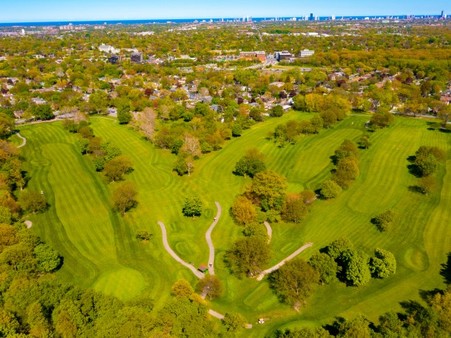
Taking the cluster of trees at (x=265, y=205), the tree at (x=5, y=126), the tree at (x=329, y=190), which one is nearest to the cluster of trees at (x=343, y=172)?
the tree at (x=329, y=190)

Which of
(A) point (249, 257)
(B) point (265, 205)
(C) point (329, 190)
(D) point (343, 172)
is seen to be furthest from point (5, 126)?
(D) point (343, 172)

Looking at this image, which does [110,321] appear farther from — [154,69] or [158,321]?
[154,69]

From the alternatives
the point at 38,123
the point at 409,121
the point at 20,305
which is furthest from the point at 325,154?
the point at 38,123

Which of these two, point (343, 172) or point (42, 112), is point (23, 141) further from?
point (343, 172)

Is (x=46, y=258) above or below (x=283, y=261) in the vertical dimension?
above

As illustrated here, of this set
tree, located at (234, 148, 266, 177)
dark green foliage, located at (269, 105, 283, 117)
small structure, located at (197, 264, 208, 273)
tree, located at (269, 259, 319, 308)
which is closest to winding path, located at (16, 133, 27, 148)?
tree, located at (234, 148, 266, 177)

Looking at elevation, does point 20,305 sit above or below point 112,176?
above

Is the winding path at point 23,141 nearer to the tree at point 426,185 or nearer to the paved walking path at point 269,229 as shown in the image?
the paved walking path at point 269,229

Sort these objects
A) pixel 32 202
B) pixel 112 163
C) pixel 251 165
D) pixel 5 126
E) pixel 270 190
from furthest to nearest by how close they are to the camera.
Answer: pixel 5 126 → pixel 251 165 → pixel 112 163 → pixel 270 190 → pixel 32 202
